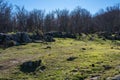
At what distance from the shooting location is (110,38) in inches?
2581

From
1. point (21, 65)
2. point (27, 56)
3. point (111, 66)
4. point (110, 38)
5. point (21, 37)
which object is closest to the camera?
point (111, 66)

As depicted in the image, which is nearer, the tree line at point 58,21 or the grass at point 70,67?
the grass at point 70,67

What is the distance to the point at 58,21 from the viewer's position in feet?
333

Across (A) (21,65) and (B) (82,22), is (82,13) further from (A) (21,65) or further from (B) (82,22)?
(A) (21,65)

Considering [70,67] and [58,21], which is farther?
[58,21]

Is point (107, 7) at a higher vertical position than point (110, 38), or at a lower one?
higher

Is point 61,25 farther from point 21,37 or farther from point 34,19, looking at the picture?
point 21,37

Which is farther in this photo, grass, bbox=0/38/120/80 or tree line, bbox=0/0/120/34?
tree line, bbox=0/0/120/34

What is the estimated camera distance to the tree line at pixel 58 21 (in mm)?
84188

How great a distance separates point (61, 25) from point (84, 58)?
6989cm

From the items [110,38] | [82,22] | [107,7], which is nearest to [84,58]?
[110,38]

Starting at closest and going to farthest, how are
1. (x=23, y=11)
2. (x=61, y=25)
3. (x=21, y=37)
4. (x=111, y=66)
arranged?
1. (x=111, y=66)
2. (x=21, y=37)
3. (x=23, y=11)
4. (x=61, y=25)

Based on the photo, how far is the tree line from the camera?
84.2 metres

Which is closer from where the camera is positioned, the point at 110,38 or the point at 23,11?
the point at 110,38
